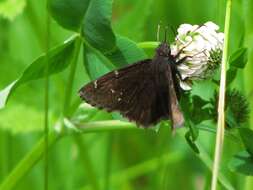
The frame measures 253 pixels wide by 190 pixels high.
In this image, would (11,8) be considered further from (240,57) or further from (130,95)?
(240,57)

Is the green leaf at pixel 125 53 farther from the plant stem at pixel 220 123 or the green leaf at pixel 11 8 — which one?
the green leaf at pixel 11 8

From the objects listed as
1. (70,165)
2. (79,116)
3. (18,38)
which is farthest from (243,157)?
(18,38)

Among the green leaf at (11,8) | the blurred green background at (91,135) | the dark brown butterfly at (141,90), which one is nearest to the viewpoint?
the dark brown butterfly at (141,90)

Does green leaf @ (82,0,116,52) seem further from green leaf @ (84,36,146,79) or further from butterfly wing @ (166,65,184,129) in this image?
butterfly wing @ (166,65,184,129)

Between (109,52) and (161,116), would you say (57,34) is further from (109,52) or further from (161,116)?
(161,116)

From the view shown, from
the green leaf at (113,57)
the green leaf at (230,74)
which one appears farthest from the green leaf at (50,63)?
the green leaf at (230,74)

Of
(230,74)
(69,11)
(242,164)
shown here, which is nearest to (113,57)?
(69,11)
